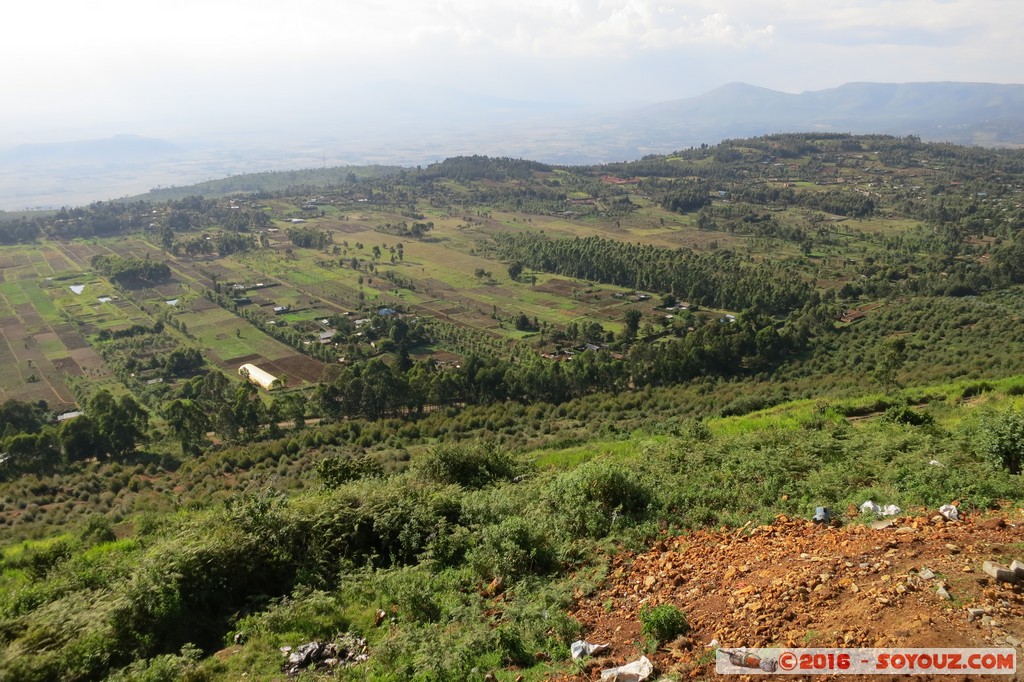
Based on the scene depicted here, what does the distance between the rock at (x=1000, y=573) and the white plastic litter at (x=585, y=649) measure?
4.47m

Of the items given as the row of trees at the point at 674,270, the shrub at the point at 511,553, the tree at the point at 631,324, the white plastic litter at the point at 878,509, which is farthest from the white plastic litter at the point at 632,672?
the row of trees at the point at 674,270

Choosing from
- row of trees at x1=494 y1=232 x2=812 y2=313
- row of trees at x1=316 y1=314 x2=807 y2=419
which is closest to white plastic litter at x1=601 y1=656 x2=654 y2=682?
row of trees at x1=316 y1=314 x2=807 y2=419

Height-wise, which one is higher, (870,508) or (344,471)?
(870,508)

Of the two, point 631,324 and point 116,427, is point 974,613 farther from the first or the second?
Answer: point 631,324

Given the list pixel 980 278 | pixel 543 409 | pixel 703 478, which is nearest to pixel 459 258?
pixel 543 409

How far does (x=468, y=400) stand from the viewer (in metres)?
45.5

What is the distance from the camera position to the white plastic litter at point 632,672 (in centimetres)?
649

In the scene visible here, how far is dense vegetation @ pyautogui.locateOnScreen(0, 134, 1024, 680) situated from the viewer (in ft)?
31.9

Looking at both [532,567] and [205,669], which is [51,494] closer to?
[205,669]

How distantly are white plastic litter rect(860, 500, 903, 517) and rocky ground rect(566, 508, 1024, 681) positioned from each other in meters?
0.35

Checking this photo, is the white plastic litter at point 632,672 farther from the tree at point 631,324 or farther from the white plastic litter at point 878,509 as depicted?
the tree at point 631,324

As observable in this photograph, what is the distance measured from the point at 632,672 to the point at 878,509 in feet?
20.0

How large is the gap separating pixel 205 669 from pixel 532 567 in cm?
491

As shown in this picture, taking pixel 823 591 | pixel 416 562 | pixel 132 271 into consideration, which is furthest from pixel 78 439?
pixel 132 271
